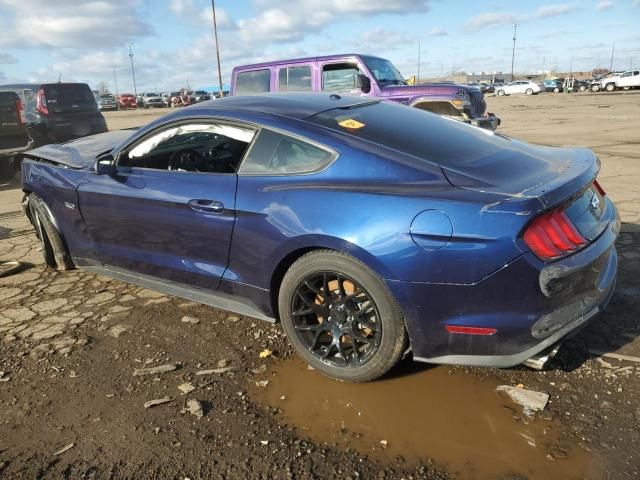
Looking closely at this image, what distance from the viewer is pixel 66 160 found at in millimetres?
4312

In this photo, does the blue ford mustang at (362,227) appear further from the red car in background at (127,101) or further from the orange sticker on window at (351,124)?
the red car in background at (127,101)

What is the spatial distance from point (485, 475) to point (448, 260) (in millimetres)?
917

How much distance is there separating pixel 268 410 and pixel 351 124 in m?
1.65

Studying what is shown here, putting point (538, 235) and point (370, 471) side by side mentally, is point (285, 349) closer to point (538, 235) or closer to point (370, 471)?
point (370, 471)

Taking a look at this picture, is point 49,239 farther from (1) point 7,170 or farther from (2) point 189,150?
(1) point 7,170

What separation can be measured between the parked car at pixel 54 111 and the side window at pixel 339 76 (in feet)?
19.1

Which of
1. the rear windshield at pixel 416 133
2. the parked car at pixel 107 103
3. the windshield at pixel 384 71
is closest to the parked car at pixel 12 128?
the windshield at pixel 384 71

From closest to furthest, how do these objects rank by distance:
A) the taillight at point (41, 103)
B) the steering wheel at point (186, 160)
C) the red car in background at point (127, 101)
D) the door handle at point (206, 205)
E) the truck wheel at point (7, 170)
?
the door handle at point (206, 205)
the steering wheel at point (186, 160)
the truck wheel at point (7, 170)
the taillight at point (41, 103)
the red car in background at point (127, 101)

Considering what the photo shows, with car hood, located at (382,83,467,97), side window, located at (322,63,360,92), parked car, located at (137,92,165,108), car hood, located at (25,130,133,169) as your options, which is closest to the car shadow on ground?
car hood, located at (25,130,133,169)

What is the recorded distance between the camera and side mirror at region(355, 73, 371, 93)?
9094 millimetres

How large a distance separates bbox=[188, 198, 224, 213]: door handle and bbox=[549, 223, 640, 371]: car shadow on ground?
6.82 ft

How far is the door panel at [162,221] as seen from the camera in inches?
125

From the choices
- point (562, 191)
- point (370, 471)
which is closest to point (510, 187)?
point (562, 191)

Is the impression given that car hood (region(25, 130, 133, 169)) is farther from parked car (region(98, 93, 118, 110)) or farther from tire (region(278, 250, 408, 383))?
parked car (region(98, 93, 118, 110))
